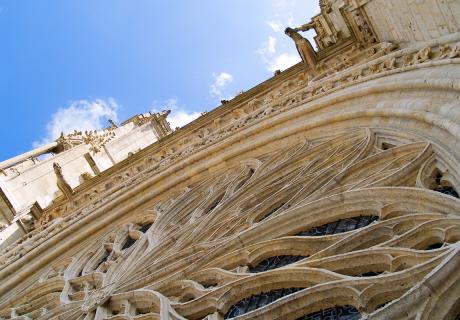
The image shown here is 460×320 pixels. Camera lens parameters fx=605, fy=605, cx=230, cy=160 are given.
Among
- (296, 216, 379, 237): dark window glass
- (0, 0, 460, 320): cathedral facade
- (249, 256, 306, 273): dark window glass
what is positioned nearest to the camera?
(0, 0, 460, 320): cathedral facade

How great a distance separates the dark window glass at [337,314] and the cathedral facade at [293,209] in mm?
12

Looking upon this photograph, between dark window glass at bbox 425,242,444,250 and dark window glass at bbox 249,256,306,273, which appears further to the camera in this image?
dark window glass at bbox 249,256,306,273

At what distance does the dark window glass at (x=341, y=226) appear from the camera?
6.09m

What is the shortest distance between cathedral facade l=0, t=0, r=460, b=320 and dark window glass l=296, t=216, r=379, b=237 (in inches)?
0.9

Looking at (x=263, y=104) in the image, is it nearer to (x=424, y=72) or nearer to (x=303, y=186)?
(x=303, y=186)

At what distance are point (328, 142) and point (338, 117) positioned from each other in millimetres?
379

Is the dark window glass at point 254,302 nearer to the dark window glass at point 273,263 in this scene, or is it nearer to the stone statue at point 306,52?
the dark window glass at point 273,263

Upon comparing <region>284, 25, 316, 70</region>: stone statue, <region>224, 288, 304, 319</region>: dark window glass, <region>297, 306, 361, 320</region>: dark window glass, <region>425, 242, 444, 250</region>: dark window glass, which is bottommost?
<region>297, 306, 361, 320</region>: dark window glass

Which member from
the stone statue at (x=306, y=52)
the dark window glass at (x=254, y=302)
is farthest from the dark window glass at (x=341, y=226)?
the stone statue at (x=306, y=52)

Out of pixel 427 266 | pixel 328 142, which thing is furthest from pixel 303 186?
pixel 427 266

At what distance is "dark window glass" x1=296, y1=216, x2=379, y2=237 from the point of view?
6090mm

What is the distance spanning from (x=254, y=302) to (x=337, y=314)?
4.05ft

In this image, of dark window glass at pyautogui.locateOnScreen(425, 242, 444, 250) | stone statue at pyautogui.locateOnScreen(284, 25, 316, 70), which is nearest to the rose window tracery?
dark window glass at pyautogui.locateOnScreen(425, 242, 444, 250)

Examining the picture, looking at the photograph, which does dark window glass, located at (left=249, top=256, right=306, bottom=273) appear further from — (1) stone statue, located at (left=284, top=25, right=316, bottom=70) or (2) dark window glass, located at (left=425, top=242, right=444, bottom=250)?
(1) stone statue, located at (left=284, top=25, right=316, bottom=70)
